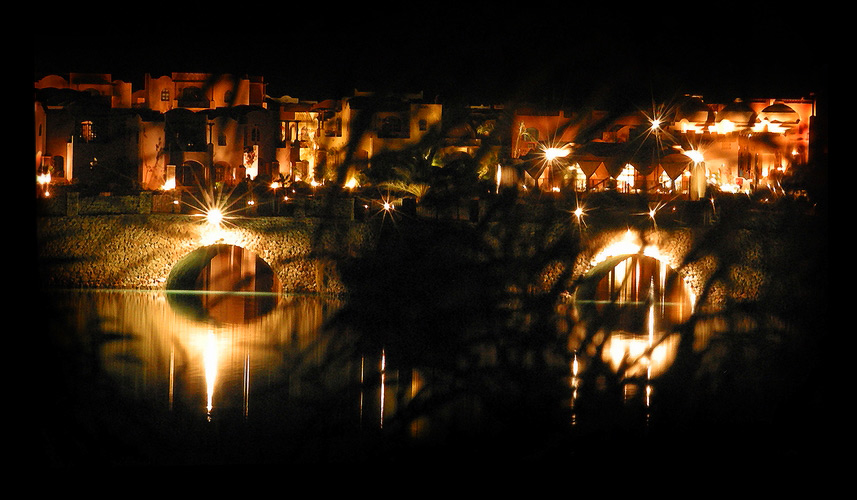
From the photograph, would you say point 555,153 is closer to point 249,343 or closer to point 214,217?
point 249,343

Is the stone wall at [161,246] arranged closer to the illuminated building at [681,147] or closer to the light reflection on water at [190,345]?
the light reflection on water at [190,345]

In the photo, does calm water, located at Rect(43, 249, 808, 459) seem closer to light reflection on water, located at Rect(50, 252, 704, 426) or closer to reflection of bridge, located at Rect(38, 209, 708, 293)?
light reflection on water, located at Rect(50, 252, 704, 426)

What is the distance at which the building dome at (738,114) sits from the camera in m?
8.34

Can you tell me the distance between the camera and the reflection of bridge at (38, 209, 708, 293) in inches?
447

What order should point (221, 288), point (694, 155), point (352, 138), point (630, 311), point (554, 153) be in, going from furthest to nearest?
point (221, 288), point (630, 311), point (694, 155), point (352, 138), point (554, 153)

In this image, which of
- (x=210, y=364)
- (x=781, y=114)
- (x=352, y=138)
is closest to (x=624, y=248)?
(x=781, y=114)

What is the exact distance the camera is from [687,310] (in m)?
10.9

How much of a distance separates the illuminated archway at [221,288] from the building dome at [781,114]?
19.5 feet

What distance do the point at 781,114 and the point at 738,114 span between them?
2.27ft

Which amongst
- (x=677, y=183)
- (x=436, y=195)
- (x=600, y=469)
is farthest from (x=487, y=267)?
(x=600, y=469)

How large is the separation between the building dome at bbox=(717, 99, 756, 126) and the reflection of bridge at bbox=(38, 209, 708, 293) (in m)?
4.85

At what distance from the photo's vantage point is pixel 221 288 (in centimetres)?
1295

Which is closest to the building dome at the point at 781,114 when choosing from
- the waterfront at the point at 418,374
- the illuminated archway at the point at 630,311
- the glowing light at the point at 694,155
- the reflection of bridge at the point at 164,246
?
the waterfront at the point at 418,374

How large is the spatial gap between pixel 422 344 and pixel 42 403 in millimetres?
5769
